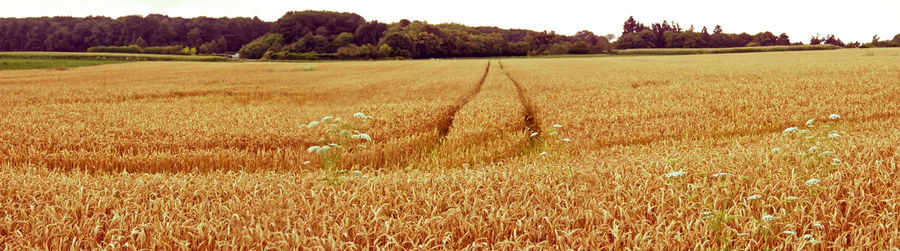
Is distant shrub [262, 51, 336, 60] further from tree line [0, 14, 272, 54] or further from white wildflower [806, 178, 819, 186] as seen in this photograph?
white wildflower [806, 178, 819, 186]

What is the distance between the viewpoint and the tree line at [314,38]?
11538 centimetres

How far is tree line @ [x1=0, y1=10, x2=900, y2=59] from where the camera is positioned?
379ft

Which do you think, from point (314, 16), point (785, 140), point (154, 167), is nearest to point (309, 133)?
point (154, 167)

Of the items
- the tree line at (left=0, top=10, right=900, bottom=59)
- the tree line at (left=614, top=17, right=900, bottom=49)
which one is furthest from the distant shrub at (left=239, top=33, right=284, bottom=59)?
the tree line at (left=614, top=17, right=900, bottom=49)

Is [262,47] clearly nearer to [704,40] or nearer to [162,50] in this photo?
[162,50]

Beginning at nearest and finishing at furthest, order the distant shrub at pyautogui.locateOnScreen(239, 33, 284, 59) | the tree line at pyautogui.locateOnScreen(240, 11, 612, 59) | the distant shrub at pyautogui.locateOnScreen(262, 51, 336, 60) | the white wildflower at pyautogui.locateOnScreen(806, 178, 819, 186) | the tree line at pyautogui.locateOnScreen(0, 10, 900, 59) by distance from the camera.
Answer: the white wildflower at pyautogui.locateOnScreen(806, 178, 819, 186) < the distant shrub at pyautogui.locateOnScreen(262, 51, 336, 60) < the tree line at pyautogui.locateOnScreen(240, 11, 612, 59) < the distant shrub at pyautogui.locateOnScreen(239, 33, 284, 59) < the tree line at pyautogui.locateOnScreen(0, 10, 900, 59)

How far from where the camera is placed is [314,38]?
4599 inches

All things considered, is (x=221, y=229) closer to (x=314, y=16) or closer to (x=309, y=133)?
(x=309, y=133)

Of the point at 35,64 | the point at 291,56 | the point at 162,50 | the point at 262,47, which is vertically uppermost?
the point at 262,47

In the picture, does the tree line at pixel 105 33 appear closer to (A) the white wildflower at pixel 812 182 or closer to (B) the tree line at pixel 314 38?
(B) the tree line at pixel 314 38

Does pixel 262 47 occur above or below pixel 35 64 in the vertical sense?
above

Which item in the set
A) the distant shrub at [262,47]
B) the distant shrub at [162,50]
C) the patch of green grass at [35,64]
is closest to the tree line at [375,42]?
the distant shrub at [262,47]

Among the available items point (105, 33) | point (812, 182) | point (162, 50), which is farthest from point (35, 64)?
point (105, 33)

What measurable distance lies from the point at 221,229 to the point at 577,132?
6.74m
